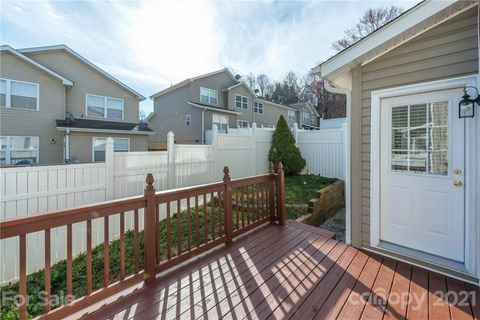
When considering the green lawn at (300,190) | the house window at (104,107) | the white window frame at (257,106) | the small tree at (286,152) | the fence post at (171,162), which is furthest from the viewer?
the white window frame at (257,106)

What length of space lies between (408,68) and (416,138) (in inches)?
33.6

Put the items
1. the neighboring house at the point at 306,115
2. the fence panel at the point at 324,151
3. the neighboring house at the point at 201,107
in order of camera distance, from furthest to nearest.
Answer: the neighboring house at the point at 306,115 → the neighboring house at the point at 201,107 → the fence panel at the point at 324,151

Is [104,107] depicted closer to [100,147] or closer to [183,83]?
[100,147]

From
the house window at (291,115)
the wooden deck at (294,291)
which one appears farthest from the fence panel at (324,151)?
the house window at (291,115)

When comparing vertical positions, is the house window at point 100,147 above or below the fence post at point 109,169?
above

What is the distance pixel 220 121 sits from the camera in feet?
54.5

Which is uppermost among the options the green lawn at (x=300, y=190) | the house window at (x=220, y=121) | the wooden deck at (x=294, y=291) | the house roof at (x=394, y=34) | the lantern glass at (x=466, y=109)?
the house window at (x=220, y=121)

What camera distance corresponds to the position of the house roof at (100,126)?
34.0 ft

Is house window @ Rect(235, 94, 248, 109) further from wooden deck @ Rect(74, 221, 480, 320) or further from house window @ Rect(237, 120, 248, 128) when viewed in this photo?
wooden deck @ Rect(74, 221, 480, 320)

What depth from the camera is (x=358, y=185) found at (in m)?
3.30

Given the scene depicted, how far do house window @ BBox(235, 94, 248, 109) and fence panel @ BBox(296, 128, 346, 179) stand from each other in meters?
9.68

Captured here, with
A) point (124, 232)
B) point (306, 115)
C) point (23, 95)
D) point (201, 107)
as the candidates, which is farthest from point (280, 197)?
point (306, 115)

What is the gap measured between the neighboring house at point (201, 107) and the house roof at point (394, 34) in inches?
505

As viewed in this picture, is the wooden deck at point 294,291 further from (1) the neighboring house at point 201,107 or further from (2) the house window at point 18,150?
(1) the neighboring house at point 201,107
